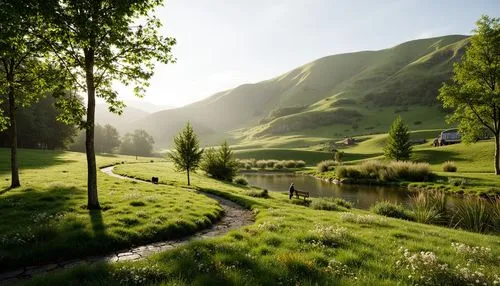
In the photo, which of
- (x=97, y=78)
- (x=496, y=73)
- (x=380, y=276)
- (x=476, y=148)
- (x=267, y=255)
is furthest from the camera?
(x=476, y=148)

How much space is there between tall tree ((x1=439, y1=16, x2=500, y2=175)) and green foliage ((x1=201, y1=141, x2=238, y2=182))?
1453 inches

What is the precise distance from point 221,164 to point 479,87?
141 ft

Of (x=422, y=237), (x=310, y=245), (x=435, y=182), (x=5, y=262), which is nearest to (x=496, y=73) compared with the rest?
(x=435, y=182)

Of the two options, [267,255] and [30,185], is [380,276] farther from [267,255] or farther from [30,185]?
[30,185]

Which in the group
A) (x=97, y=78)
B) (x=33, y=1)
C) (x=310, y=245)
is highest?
(x=33, y=1)

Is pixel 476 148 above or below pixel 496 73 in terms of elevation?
below

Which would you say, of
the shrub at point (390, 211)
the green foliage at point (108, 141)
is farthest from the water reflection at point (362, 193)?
the green foliage at point (108, 141)

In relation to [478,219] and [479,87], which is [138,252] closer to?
[478,219]

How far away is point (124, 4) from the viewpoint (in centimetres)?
1546

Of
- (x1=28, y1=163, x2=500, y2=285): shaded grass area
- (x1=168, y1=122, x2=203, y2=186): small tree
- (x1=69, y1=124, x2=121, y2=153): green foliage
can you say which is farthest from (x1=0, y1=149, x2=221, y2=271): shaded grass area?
(x1=69, y1=124, x2=121, y2=153): green foliage

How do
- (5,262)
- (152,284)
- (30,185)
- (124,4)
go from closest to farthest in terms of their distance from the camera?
(152,284) < (5,262) < (124,4) < (30,185)

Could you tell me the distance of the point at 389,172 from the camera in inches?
2119

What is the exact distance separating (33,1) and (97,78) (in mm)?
5130

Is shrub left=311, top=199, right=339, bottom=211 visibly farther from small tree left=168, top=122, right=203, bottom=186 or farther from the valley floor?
small tree left=168, top=122, right=203, bottom=186
